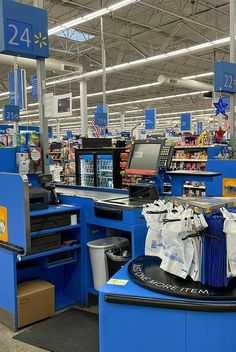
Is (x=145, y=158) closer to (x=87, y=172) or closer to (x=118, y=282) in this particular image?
(x=118, y=282)

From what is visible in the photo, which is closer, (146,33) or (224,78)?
(224,78)

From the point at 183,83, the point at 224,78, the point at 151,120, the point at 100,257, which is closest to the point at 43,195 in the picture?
the point at 100,257

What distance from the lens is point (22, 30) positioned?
3867 millimetres

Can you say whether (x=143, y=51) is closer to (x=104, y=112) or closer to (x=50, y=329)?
Answer: (x=104, y=112)

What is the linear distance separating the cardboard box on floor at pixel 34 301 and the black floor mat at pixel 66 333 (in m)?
0.07

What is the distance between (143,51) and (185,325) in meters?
12.9

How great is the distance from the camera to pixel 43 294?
3.52 metres

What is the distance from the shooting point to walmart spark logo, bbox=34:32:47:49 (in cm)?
401

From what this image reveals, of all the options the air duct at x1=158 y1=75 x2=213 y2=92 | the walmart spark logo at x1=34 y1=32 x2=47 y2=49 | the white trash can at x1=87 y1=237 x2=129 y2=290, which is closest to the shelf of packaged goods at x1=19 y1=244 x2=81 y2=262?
the white trash can at x1=87 y1=237 x2=129 y2=290

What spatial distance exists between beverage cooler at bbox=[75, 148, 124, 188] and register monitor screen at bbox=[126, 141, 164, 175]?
12.7ft

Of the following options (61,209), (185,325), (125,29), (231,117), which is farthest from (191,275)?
(125,29)

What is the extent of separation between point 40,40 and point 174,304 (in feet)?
10.3

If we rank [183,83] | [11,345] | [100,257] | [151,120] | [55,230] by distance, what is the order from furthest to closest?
[151,120] < [183,83] < [100,257] < [55,230] < [11,345]

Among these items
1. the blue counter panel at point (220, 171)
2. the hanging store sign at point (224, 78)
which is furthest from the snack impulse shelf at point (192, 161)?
the blue counter panel at point (220, 171)
